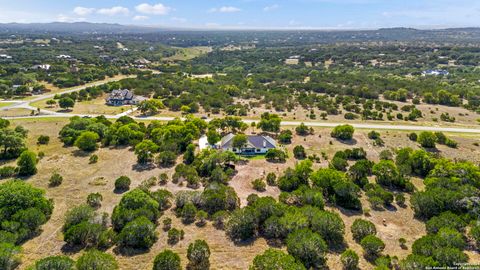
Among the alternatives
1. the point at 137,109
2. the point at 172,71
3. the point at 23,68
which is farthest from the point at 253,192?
the point at 23,68

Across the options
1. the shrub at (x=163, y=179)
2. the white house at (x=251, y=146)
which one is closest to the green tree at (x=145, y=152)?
the shrub at (x=163, y=179)

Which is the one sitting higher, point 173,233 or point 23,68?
point 23,68

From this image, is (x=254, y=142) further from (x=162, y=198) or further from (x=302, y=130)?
(x=162, y=198)

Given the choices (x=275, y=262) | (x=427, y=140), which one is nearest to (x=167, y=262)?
(x=275, y=262)

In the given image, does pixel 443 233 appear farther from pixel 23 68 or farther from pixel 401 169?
pixel 23 68

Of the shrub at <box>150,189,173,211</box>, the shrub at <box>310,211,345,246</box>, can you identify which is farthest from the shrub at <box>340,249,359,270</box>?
the shrub at <box>150,189,173,211</box>
